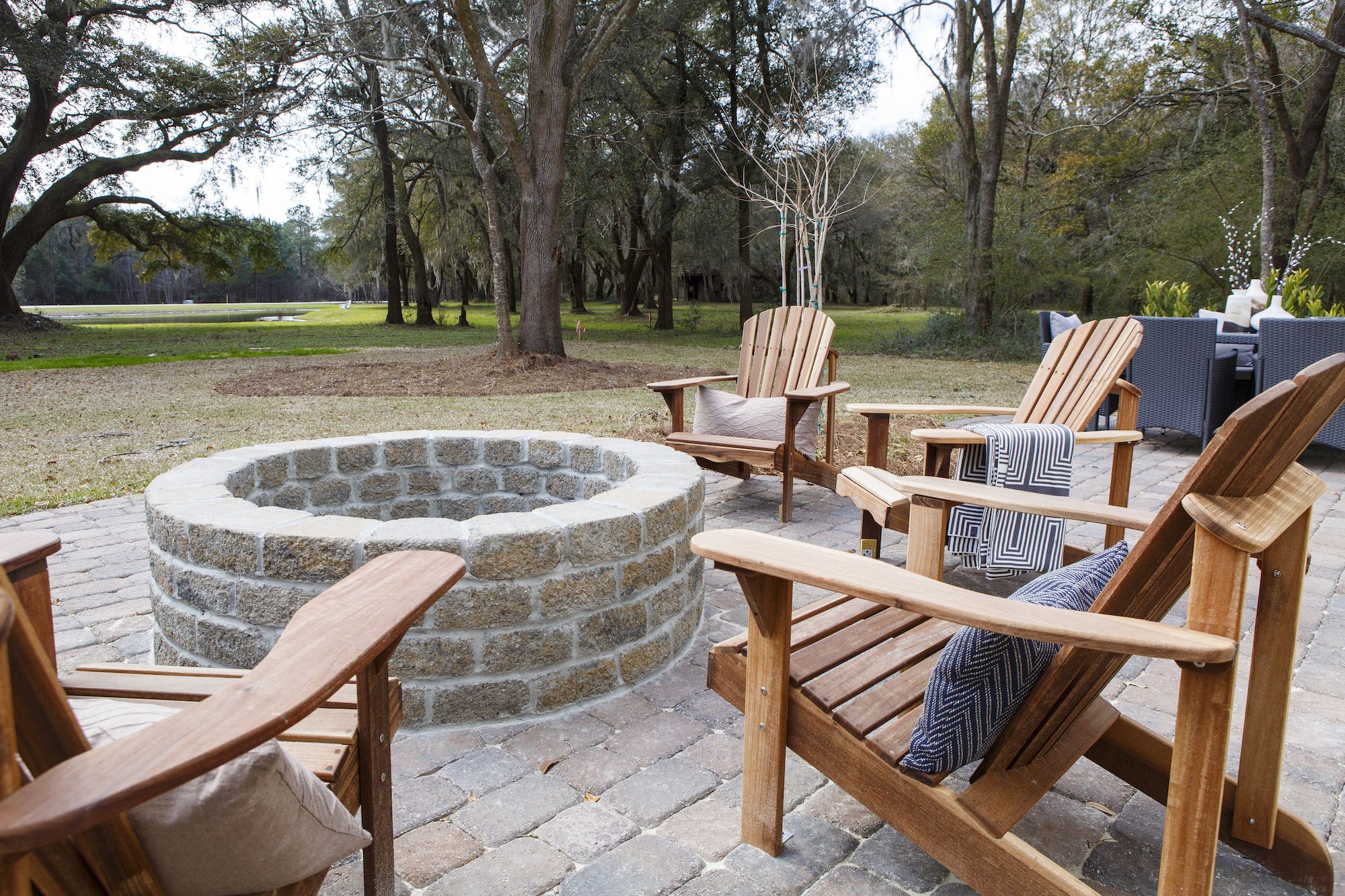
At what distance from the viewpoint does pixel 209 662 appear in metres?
2.16

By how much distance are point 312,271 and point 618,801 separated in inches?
2312

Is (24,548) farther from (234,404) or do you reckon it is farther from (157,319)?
(157,319)

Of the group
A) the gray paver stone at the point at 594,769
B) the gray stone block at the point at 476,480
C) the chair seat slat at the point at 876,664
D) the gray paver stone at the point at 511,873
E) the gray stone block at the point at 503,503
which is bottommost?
the gray paver stone at the point at 511,873

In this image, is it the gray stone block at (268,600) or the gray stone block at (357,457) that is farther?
the gray stone block at (357,457)

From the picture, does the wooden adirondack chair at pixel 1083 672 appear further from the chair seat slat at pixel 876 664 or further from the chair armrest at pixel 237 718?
the chair armrest at pixel 237 718

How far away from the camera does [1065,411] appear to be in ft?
11.3

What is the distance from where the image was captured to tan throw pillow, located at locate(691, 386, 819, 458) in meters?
4.25

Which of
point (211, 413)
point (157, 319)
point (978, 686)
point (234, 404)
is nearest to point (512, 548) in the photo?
point (978, 686)

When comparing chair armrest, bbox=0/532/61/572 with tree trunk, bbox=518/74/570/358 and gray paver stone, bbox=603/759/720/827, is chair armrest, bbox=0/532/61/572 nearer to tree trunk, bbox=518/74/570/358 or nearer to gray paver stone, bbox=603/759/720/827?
gray paver stone, bbox=603/759/720/827

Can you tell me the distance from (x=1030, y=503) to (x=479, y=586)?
4.25 feet

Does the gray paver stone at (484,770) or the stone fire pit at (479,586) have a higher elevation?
the stone fire pit at (479,586)

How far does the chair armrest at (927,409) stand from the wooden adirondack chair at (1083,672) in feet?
5.18

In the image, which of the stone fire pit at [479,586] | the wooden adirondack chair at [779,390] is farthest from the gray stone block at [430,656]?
the wooden adirondack chair at [779,390]

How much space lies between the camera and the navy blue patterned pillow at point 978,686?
128cm
